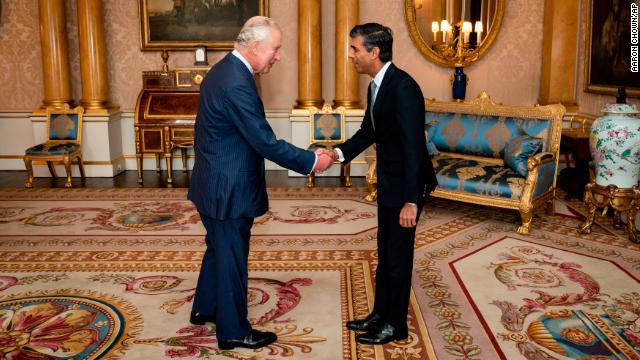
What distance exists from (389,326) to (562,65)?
584 cm

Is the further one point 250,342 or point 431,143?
point 431,143

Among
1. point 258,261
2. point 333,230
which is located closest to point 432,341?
point 258,261

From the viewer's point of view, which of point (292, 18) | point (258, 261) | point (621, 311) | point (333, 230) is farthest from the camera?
point (292, 18)

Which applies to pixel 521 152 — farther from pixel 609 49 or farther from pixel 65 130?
pixel 65 130

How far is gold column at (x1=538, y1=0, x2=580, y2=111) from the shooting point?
7.62m

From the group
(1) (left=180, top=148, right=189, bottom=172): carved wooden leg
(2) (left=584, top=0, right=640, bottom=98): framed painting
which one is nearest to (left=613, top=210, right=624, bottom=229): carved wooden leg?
(2) (left=584, top=0, right=640, bottom=98): framed painting

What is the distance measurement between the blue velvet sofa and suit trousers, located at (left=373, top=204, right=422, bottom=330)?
2517 millimetres

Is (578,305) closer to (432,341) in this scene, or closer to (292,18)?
(432,341)

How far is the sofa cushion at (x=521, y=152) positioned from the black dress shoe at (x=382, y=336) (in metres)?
2.91

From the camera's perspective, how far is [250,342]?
308cm

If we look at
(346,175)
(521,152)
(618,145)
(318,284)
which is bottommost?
(318,284)

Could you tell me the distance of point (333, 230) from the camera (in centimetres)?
532

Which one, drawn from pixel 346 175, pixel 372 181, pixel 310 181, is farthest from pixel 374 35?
pixel 346 175

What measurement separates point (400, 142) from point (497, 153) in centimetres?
343
